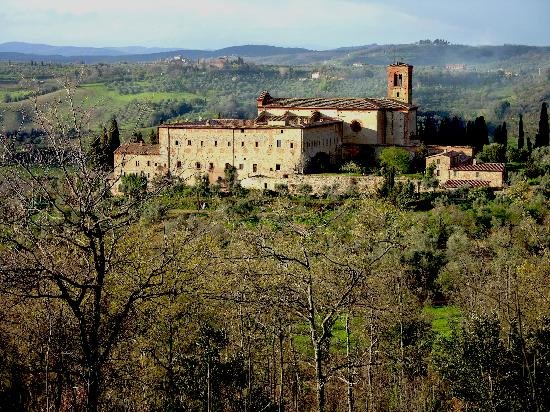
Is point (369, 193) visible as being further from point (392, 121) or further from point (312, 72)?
point (312, 72)

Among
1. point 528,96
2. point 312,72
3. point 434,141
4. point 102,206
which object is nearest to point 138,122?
point 102,206

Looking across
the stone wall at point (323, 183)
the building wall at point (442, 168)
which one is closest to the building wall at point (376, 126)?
the stone wall at point (323, 183)

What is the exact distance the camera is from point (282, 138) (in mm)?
41719

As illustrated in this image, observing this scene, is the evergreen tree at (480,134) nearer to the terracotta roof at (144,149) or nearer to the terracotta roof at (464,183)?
the terracotta roof at (464,183)

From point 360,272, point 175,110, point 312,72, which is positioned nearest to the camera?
point 360,272

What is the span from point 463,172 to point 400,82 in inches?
469

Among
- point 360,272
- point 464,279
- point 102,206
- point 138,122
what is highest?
point 138,122

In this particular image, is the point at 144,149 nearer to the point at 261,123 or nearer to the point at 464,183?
the point at 261,123

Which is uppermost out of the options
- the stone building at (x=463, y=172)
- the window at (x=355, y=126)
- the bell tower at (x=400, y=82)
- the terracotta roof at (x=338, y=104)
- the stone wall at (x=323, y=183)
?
the bell tower at (x=400, y=82)

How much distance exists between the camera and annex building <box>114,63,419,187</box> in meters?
41.8

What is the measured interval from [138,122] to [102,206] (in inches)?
49.2

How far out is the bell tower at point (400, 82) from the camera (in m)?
48.4

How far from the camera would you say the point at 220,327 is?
1762cm

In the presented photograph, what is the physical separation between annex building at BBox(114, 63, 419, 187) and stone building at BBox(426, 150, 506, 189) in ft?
16.2
